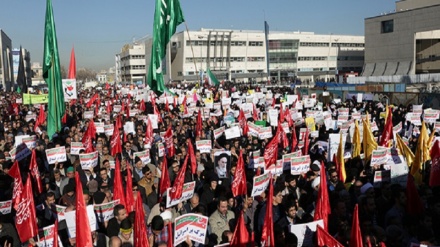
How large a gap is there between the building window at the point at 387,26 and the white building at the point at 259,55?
11731 mm

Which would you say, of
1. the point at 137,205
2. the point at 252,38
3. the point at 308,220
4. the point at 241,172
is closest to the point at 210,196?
the point at 241,172

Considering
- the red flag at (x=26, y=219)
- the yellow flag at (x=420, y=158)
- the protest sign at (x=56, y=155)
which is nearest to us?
the red flag at (x=26, y=219)

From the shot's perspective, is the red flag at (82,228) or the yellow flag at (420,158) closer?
the red flag at (82,228)

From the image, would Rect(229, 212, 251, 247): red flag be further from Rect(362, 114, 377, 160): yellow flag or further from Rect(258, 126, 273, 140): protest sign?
Rect(258, 126, 273, 140): protest sign

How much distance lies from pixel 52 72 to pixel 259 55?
79.7 metres

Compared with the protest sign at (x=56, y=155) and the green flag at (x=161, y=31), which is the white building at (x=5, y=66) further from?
the protest sign at (x=56, y=155)

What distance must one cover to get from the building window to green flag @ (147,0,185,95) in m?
60.3

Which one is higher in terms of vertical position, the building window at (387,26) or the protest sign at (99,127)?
the building window at (387,26)

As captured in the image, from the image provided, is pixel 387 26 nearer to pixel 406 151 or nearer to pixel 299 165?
pixel 406 151

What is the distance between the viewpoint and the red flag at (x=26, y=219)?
622cm

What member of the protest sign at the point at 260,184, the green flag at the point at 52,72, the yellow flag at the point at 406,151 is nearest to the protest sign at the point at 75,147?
the green flag at the point at 52,72

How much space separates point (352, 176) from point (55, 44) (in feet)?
26.8

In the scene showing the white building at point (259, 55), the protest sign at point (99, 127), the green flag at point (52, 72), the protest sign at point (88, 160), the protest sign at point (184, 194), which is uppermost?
the white building at point (259, 55)

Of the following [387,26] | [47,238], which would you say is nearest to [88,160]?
[47,238]
